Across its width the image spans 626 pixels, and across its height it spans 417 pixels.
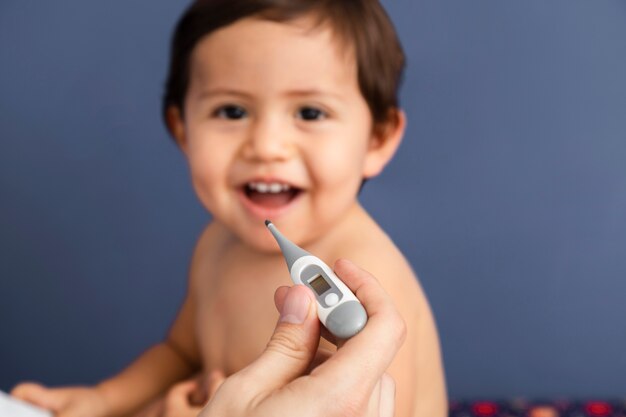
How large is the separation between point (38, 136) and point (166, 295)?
0.27 metres

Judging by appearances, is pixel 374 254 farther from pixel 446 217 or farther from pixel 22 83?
pixel 22 83

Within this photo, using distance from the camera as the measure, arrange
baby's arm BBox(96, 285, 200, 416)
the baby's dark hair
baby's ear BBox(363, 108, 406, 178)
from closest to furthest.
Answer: the baby's dark hair → baby's ear BBox(363, 108, 406, 178) → baby's arm BBox(96, 285, 200, 416)

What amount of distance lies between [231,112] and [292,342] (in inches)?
12.3

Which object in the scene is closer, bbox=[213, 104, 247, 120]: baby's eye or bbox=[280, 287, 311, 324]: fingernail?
bbox=[280, 287, 311, 324]: fingernail

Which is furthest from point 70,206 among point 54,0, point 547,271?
point 547,271

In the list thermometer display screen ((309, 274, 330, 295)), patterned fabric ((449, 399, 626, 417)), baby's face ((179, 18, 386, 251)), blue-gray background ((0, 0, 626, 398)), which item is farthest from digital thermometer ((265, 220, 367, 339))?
patterned fabric ((449, 399, 626, 417))

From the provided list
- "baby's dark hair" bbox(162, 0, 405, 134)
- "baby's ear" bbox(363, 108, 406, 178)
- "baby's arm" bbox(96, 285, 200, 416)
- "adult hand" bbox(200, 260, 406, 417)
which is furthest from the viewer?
"baby's arm" bbox(96, 285, 200, 416)

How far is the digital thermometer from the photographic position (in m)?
0.51

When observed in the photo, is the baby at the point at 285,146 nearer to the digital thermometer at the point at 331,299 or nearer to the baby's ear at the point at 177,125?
the baby's ear at the point at 177,125

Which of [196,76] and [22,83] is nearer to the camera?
[196,76]

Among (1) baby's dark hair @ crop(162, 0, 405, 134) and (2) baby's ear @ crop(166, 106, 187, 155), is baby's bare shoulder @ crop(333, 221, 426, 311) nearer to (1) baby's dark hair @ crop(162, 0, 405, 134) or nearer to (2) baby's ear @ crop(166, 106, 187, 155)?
(1) baby's dark hair @ crop(162, 0, 405, 134)

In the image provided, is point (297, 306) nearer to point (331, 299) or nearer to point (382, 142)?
point (331, 299)

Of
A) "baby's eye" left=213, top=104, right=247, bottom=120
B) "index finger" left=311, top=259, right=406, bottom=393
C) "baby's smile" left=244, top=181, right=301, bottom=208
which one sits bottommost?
"index finger" left=311, top=259, right=406, bottom=393

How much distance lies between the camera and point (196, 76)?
771 millimetres
